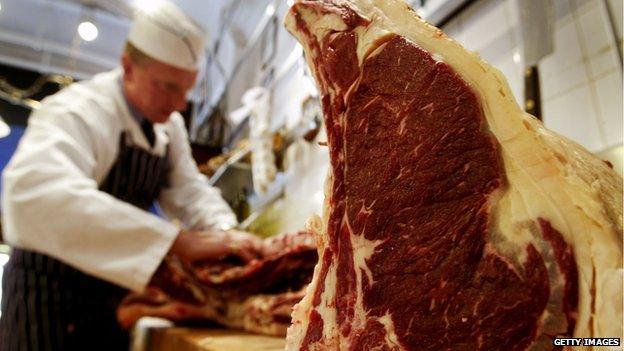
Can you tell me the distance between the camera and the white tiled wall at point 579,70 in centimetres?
147

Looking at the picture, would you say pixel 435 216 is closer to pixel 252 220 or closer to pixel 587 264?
pixel 587 264

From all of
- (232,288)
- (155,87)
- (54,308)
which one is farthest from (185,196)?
(232,288)

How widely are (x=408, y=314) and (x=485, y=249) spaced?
174 millimetres

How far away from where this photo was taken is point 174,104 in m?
3.00

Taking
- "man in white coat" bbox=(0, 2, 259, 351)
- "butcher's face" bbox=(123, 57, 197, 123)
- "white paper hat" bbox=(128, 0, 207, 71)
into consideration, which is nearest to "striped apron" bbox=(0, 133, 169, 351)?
"man in white coat" bbox=(0, 2, 259, 351)

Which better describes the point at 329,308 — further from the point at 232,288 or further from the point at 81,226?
the point at 81,226

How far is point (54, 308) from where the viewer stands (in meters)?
2.23

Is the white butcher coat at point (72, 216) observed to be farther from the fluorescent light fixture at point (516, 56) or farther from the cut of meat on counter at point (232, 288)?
the fluorescent light fixture at point (516, 56)

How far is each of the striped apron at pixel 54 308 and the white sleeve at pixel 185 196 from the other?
3.06 feet

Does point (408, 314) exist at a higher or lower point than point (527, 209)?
lower

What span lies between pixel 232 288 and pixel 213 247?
231mm

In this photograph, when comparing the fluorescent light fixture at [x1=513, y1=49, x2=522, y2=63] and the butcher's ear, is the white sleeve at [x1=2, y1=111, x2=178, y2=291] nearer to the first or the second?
the butcher's ear

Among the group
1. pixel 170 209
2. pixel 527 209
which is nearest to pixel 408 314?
pixel 527 209

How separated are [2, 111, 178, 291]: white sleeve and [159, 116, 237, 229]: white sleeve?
123 cm
